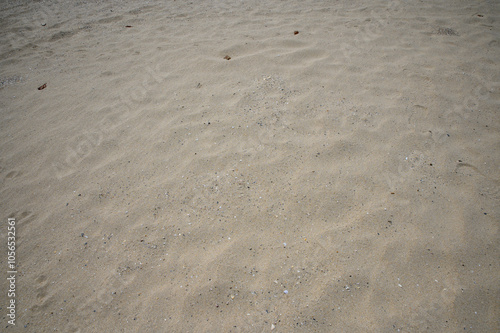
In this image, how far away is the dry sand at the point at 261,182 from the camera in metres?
1.37

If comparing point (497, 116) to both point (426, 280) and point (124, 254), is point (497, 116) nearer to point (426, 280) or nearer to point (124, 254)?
point (426, 280)

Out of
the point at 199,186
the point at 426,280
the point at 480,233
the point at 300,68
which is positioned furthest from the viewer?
the point at 300,68

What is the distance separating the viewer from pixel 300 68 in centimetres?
276

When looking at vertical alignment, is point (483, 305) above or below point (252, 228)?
below

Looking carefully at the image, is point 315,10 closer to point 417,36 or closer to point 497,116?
point 417,36

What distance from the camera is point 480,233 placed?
1.54 meters

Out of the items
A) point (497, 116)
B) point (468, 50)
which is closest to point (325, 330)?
point (497, 116)

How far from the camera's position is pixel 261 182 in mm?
1843

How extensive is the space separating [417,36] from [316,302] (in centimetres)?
338

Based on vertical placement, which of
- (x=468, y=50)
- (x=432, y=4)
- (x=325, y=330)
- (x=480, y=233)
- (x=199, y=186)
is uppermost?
(x=432, y=4)

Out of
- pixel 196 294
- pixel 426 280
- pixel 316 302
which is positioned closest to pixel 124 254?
pixel 196 294

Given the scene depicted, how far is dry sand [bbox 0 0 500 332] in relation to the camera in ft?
4.48

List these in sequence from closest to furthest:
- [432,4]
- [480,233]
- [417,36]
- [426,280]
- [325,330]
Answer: [325,330] < [426,280] < [480,233] < [417,36] < [432,4]

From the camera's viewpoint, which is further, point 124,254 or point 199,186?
point 199,186
